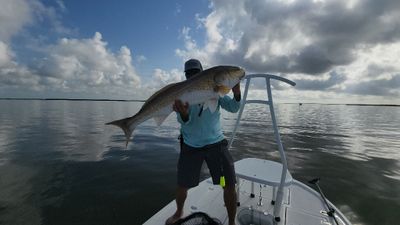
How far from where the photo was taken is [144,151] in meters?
14.6

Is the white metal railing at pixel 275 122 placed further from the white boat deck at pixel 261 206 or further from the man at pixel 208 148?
the man at pixel 208 148

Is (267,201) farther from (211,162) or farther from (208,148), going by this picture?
(208,148)

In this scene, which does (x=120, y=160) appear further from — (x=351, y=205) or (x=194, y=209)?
(x=351, y=205)

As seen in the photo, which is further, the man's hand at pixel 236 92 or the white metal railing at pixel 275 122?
the white metal railing at pixel 275 122

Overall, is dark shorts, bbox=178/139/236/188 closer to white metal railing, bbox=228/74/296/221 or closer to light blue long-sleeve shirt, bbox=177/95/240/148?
light blue long-sleeve shirt, bbox=177/95/240/148

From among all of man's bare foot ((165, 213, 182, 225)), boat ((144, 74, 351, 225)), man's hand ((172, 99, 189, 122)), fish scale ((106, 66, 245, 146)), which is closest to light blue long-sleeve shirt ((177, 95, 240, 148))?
man's hand ((172, 99, 189, 122))

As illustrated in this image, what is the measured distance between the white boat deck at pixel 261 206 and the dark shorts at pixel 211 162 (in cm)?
84

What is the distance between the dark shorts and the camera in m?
4.28

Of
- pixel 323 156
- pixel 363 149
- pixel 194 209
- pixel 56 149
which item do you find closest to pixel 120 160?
pixel 56 149

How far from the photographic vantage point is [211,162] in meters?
4.32

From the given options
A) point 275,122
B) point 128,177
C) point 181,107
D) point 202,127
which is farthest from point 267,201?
point 128,177

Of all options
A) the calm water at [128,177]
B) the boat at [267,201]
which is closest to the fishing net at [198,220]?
the boat at [267,201]

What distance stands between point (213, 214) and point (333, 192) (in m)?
6.14

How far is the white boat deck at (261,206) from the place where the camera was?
4.57 m
